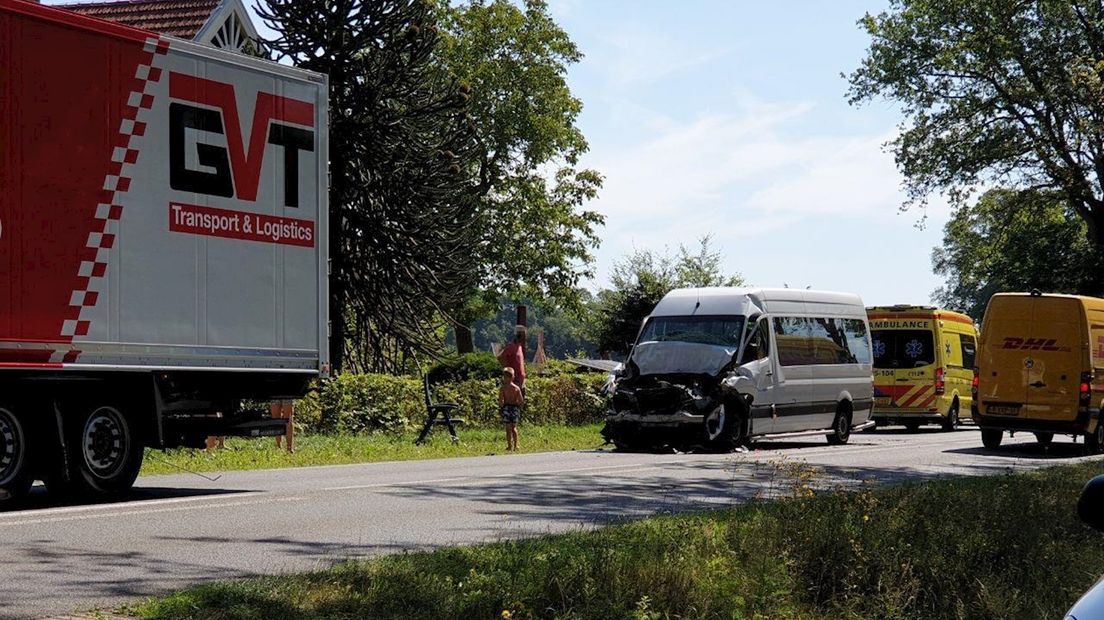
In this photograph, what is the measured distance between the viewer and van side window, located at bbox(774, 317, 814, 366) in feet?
77.6

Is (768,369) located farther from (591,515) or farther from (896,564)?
(896,564)

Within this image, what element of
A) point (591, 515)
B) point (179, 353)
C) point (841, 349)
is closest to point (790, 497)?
point (591, 515)

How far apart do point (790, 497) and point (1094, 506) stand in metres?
6.69

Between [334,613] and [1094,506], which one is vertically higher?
[1094,506]

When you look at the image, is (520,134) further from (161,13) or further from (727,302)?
(727,302)

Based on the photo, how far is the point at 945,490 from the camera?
1265 centimetres

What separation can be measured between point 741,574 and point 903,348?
986 inches

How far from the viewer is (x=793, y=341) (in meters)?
24.1

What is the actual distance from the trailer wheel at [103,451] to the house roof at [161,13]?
23.0m

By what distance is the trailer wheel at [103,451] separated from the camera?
12.7 metres

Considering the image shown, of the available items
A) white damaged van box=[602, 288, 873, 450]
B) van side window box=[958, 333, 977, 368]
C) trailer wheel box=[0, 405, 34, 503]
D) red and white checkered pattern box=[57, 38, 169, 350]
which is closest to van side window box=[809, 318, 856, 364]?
white damaged van box=[602, 288, 873, 450]

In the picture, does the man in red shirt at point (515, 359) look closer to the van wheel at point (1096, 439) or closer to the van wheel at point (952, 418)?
the van wheel at point (1096, 439)

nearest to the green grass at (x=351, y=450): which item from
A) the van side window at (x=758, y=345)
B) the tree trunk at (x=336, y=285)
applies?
the tree trunk at (x=336, y=285)

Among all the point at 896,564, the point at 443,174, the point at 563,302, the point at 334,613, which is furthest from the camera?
the point at 563,302
